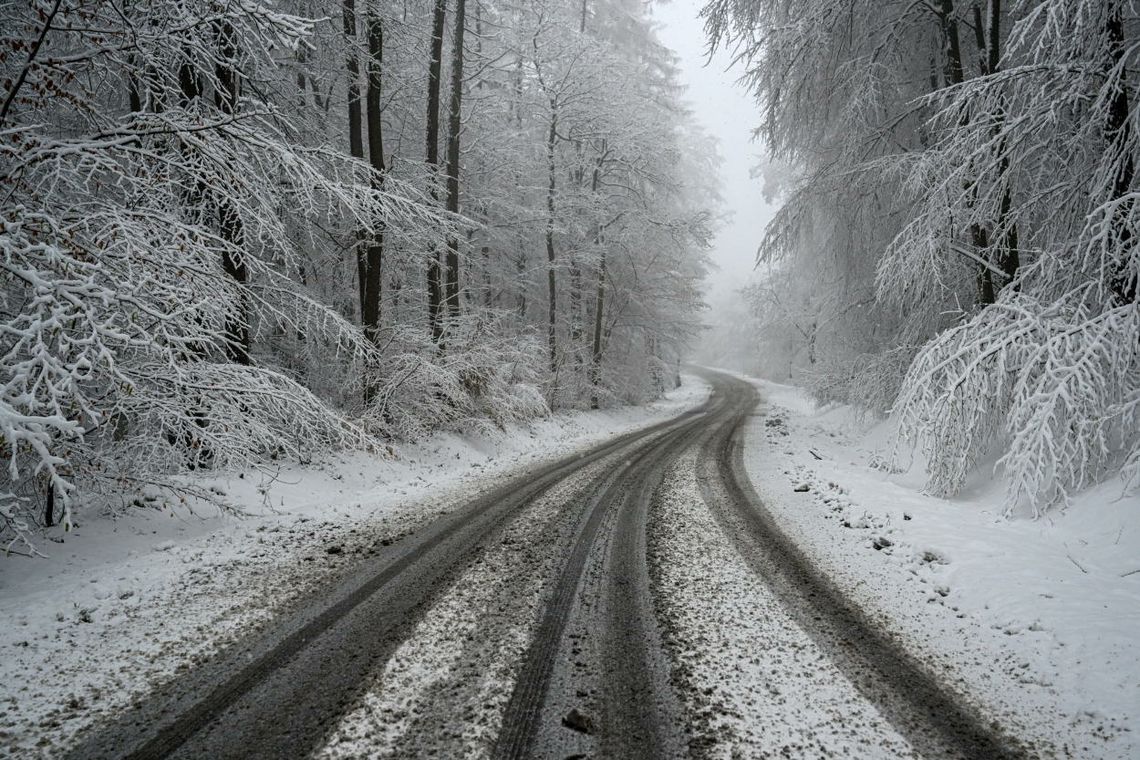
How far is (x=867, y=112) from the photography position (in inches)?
346

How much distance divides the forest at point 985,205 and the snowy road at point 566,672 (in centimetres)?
311

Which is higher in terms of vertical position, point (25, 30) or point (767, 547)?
point (25, 30)

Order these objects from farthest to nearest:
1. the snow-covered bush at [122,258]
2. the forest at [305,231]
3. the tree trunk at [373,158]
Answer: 1. the tree trunk at [373,158]
2. the forest at [305,231]
3. the snow-covered bush at [122,258]

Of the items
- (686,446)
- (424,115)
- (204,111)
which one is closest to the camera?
(204,111)

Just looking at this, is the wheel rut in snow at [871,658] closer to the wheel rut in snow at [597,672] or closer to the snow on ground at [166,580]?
the wheel rut in snow at [597,672]

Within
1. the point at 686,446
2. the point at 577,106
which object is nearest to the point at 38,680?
the point at 686,446

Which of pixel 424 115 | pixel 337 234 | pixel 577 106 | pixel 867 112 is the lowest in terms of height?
pixel 337 234

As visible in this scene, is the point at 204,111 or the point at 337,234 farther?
the point at 337,234

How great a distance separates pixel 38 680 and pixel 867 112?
482 inches

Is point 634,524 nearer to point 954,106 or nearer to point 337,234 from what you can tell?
point 954,106

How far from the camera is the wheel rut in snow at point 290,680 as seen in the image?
198 centimetres

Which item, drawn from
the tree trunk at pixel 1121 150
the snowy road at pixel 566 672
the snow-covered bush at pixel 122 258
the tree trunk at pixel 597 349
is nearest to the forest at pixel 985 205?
the tree trunk at pixel 1121 150

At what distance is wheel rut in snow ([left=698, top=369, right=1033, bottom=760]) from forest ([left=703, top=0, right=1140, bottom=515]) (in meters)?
2.71

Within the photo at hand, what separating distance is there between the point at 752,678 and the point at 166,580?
4175 millimetres
